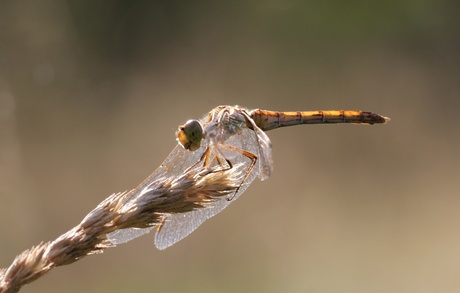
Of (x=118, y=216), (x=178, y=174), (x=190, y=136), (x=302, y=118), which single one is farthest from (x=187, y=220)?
(x=302, y=118)

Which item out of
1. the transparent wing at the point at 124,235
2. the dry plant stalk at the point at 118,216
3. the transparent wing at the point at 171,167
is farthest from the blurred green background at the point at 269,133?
the dry plant stalk at the point at 118,216

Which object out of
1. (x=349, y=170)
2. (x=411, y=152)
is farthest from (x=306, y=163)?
(x=411, y=152)

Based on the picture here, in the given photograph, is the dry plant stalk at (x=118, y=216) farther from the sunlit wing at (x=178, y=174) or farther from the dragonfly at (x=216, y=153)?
the dragonfly at (x=216, y=153)

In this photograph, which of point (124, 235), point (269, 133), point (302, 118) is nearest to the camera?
point (124, 235)

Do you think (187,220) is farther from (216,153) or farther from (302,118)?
(302,118)

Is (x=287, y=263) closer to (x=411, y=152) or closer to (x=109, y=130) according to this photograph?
(x=411, y=152)

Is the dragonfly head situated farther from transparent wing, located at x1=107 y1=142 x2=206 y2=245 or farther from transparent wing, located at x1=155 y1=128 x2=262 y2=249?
transparent wing, located at x1=155 y1=128 x2=262 y2=249

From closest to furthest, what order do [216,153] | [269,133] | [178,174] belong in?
[178,174]
[216,153]
[269,133]
